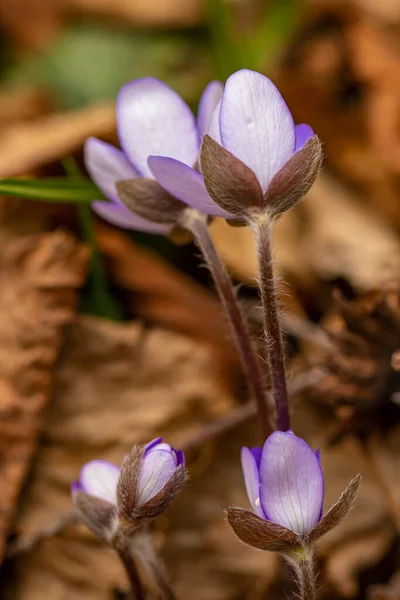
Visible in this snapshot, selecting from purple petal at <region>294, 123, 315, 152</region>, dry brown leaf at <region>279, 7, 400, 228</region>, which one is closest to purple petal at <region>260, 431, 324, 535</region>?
purple petal at <region>294, 123, 315, 152</region>

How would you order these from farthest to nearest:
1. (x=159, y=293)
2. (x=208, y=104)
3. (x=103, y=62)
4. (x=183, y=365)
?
1. (x=103, y=62)
2. (x=159, y=293)
3. (x=183, y=365)
4. (x=208, y=104)

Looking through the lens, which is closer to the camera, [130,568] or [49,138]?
[130,568]

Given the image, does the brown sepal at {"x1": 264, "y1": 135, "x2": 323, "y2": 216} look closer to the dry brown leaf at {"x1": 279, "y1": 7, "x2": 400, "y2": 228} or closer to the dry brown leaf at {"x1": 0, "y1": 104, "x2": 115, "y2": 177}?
the dry brown leaf at {"x1": 0, "y1": 104, "x2": 115, "y2": 177}

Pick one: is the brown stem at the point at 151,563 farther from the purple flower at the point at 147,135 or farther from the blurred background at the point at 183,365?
the purple flower at the point at 147,135

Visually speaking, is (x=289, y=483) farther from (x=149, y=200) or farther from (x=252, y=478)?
(x=149, y=200)

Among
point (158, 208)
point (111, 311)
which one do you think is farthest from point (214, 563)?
point (158, 208)

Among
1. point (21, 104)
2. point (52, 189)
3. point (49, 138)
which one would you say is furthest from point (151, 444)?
point (21, 104)
